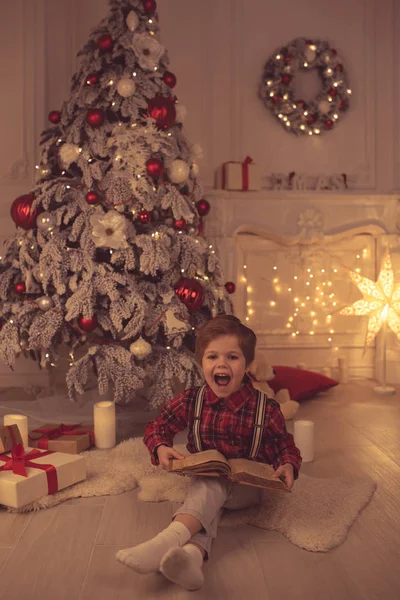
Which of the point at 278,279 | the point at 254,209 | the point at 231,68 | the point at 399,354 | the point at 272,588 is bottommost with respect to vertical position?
the point at 272,588

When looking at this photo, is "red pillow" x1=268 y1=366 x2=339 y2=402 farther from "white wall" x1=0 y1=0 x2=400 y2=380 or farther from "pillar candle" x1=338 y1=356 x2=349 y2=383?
"white wall" x1=0 y1=0 x2=400 y2=380

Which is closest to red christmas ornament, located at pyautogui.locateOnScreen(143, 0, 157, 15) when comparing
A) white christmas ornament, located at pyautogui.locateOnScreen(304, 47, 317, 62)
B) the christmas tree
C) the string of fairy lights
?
the christmas tree

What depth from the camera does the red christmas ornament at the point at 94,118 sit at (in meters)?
3.18

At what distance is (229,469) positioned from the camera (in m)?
1.94

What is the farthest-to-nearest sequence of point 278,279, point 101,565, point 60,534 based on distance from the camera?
1. point 278,279
2. point 60,534
3. point 101,565

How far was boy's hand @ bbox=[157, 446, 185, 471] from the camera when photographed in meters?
1.98

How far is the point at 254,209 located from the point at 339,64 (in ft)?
3.89

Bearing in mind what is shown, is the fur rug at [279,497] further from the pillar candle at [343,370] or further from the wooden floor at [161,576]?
the pillar candle at [343,370]

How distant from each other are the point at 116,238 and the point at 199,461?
1.45 metres

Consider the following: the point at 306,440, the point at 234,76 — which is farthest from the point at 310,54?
the point at 306,440

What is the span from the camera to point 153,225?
3.30 metres

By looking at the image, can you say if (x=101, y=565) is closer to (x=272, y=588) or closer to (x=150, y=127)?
(x=272, y=588)

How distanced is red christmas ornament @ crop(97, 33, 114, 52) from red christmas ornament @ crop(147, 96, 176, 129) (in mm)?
340

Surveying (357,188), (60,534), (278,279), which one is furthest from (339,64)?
(60,534)
